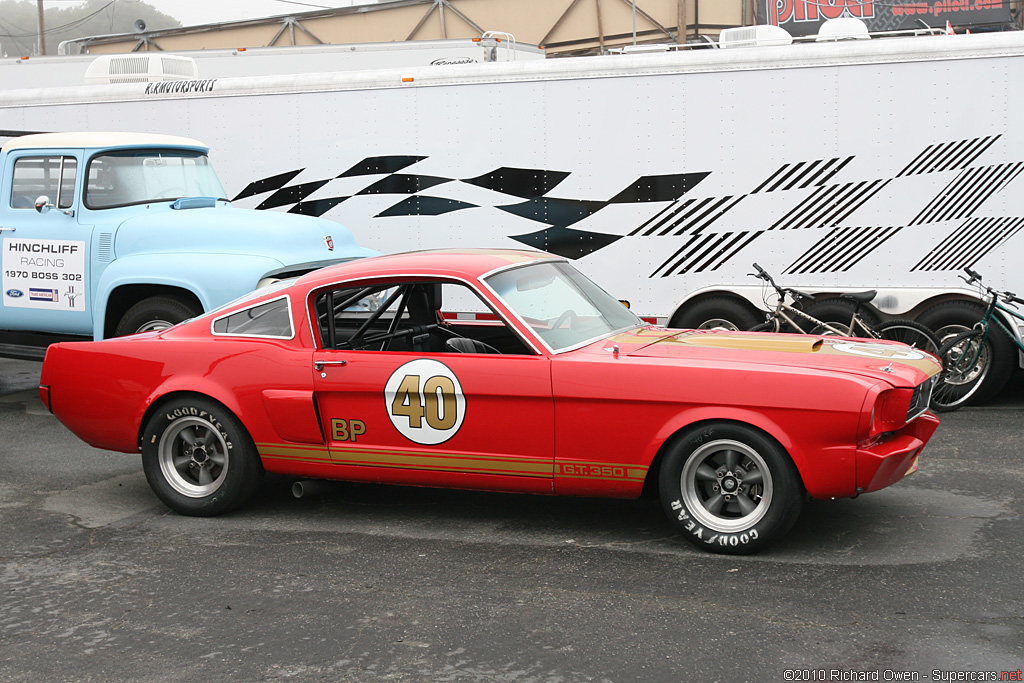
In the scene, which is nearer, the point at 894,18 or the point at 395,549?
the point at 395,549

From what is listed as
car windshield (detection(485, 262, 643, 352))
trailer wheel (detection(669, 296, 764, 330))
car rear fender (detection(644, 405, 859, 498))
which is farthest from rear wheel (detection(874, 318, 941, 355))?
car rear fender (detection(644, 405, 859, 498))

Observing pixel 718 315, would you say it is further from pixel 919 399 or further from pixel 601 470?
pixel 601 470

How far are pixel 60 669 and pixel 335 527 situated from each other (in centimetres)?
194

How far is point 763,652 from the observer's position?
13.0ft

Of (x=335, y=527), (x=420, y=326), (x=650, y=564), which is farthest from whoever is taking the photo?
(x=420, y=326)

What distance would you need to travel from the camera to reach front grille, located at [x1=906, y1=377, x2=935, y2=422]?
16.5 ft

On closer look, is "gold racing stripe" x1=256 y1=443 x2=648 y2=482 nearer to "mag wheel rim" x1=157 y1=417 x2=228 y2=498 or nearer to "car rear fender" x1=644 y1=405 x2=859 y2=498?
"mag wheel rim" x1=157 y1=417 x2=228 y2=498

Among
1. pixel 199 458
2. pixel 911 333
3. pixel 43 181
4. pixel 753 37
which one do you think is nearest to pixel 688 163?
pixel 753 37

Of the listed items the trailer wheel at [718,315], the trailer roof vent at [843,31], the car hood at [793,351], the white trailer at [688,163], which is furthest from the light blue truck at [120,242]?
the trailer roof vent at [843,31]

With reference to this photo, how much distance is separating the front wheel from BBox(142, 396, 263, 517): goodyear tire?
5.85 metres

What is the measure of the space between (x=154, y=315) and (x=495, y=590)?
4885 millimetres

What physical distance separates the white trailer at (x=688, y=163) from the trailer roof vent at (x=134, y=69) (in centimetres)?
89

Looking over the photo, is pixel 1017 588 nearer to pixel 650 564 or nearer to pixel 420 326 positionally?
pixel 650 564

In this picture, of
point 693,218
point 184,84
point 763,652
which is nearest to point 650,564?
point 763,652
